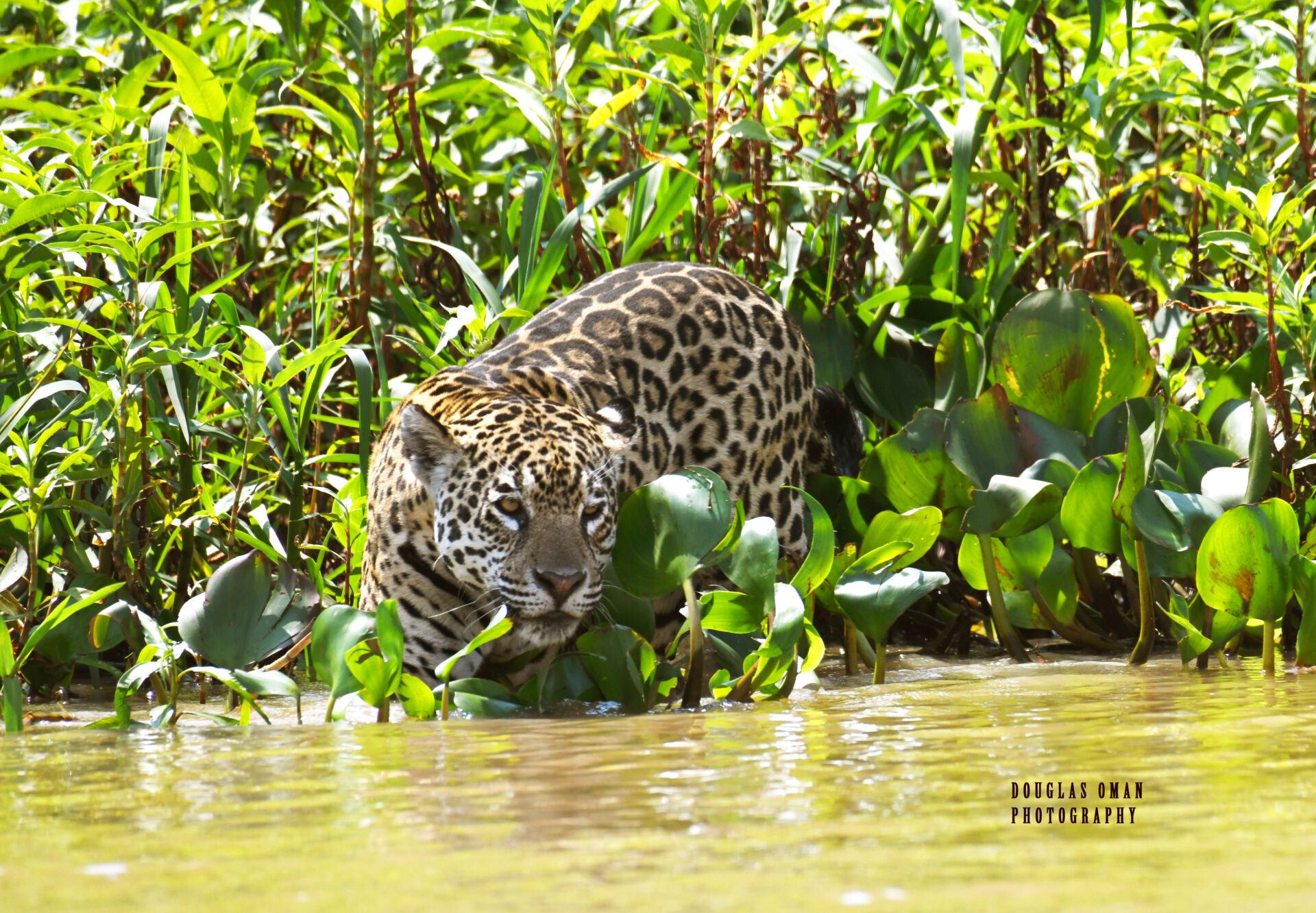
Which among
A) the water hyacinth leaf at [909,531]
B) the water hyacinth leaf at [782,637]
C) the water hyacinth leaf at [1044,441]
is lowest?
the water hyacinth leaf at [782,637]

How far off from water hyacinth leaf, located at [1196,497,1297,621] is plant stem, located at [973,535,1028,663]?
2.32ft

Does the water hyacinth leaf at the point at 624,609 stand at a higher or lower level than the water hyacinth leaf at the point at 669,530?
lower

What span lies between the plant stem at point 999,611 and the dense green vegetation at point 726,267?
13mm

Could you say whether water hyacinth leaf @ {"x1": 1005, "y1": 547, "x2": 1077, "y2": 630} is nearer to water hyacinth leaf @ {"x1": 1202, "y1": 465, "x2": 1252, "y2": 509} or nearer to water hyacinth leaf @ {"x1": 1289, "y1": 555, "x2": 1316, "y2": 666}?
water hyacinth leaf @ {"x1": 1202, "y1": 465, "x2": 1252, "y2": 509}

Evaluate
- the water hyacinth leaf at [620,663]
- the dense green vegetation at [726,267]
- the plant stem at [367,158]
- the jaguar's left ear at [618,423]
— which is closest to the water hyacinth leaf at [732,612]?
the dense green vegetation at [726,267]

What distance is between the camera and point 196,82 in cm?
484

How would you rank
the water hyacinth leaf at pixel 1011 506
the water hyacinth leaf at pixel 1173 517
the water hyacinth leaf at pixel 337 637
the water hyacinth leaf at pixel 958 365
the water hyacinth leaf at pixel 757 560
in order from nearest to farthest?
the water hyacinth leaf at pixel 337 637
the water hyacinth leaf at pixel 757 560
the water hyacinth leaf at pixel 1173 517
the water hyacinth leaf at pixel 1011 506
the water hyacinth leaf at pixel 958 365

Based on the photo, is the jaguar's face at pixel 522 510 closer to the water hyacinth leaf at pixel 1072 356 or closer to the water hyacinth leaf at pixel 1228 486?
the water hyacinth leaf at pixel 1072 356

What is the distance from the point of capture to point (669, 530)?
3742mm

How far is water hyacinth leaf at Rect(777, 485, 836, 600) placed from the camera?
3857 millimetres

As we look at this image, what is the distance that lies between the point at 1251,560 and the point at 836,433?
191 centimetres

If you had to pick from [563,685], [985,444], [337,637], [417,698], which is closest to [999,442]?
[985,444]

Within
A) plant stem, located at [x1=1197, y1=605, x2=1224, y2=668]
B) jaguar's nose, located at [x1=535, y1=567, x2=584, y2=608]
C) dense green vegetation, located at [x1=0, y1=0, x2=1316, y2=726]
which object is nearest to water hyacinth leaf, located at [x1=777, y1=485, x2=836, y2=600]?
dense green vegetation, located at [x1=0, y1=0, x2=1316, y2=726]

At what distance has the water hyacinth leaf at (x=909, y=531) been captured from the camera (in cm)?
408
